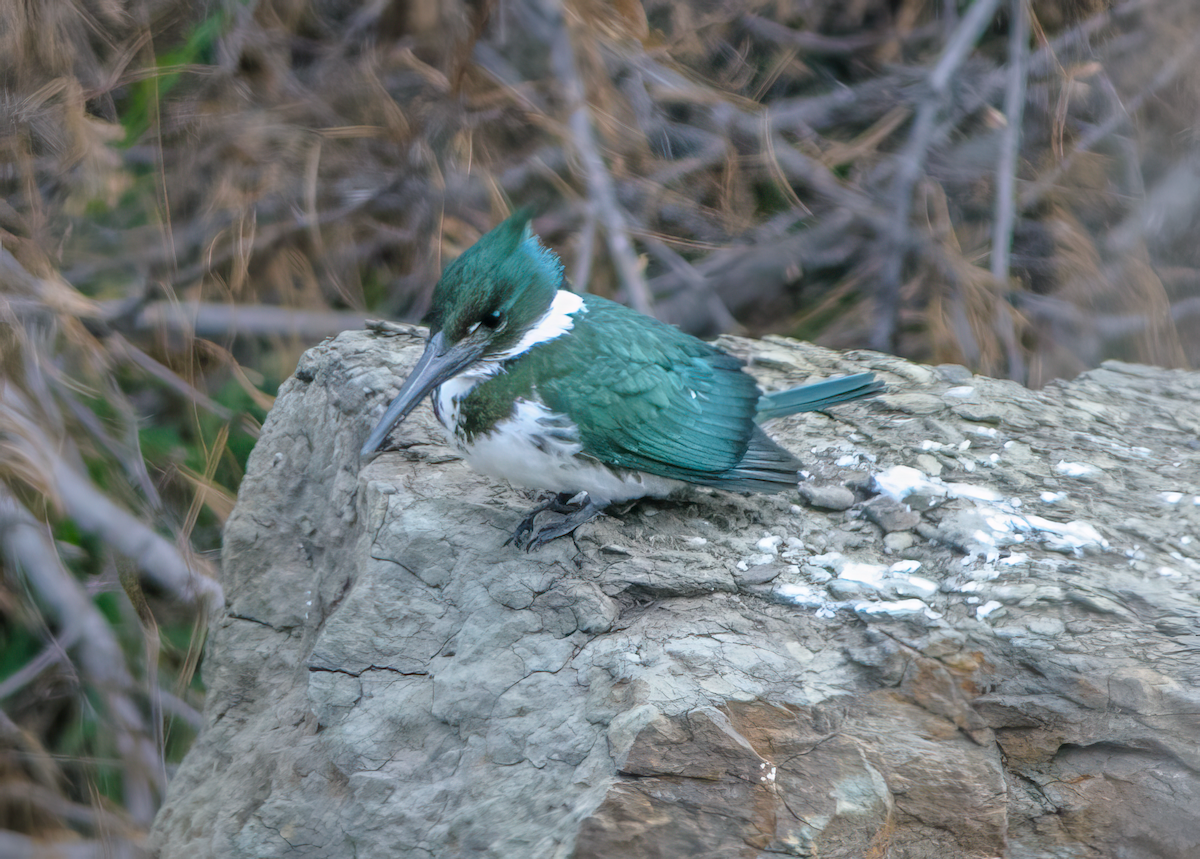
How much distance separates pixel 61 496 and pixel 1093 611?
236cm

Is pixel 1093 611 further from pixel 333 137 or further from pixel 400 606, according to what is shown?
pixel 333 137

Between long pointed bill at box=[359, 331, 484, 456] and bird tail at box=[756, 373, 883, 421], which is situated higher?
long pointed bill at box=[359, 331, 484, 456]

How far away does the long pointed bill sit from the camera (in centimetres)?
181

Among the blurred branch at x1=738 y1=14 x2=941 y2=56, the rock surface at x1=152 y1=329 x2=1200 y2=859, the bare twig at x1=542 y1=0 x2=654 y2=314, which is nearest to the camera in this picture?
the rock surface at x1=152 y1=329 x2=1200 y2=859

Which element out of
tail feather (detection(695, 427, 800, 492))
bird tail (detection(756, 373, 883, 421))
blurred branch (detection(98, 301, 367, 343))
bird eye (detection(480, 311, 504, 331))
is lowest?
blurred branch (detection(98, 301, 367, 343))

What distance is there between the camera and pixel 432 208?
324 cm

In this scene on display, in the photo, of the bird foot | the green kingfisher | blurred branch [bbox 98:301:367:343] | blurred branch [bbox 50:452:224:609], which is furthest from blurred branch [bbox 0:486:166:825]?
the bird foot

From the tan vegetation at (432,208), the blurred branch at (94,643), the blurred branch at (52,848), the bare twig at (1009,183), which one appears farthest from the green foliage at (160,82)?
the bare twig at (1009,183)

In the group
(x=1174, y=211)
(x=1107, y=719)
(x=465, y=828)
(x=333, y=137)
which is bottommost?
(x=465, y=828)

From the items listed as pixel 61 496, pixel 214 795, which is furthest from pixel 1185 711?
pixel 61 496

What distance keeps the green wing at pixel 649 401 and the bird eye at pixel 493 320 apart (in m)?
0.07

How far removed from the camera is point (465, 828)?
4.75ft

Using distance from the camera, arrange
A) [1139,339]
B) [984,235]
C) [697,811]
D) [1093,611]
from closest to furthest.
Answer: [697,811], [1093,611], [1139,339], [984,235]

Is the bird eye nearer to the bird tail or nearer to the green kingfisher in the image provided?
the green kingfisher
